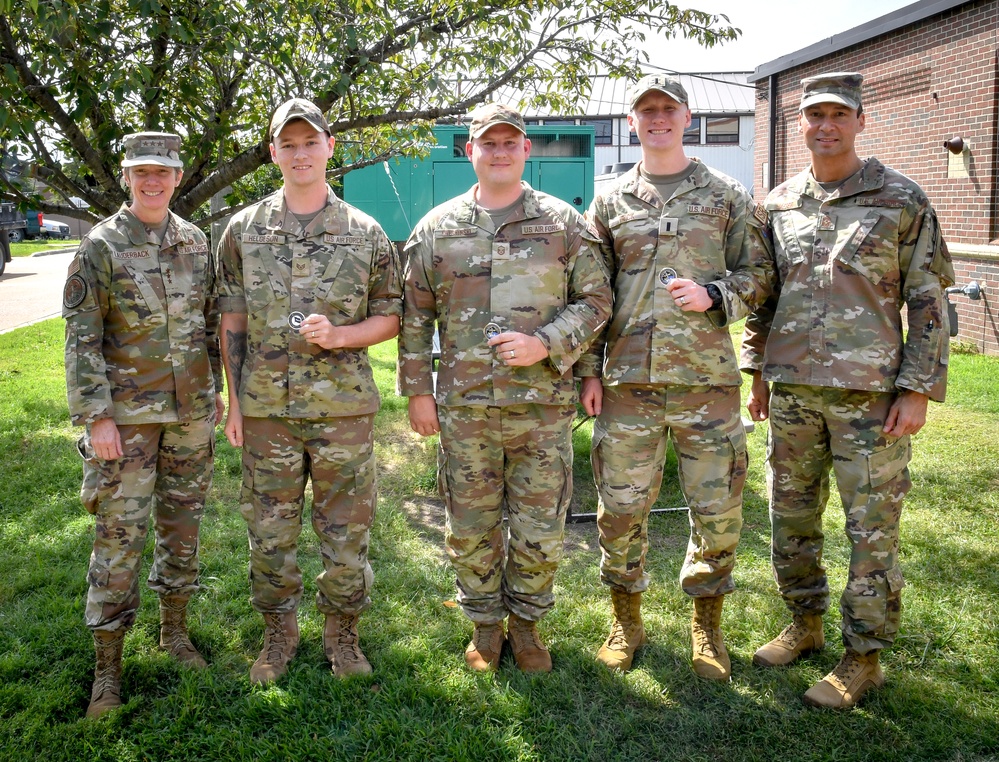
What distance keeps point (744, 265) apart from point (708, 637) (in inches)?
63.1

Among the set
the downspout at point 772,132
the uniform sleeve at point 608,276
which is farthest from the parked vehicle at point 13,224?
the uniform sleeve at point 608,276

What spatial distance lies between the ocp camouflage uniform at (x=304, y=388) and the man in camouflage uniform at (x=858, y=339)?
1.72 metres

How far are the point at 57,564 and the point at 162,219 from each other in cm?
235

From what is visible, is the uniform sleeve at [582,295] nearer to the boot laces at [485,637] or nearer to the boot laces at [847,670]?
the boot laces at [485,637]

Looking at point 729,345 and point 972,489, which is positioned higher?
point 729,345

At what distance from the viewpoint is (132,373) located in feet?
10.9

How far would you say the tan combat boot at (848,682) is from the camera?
327cm

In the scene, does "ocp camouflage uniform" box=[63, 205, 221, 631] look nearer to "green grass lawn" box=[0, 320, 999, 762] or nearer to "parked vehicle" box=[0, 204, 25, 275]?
"green grass lawn" box=[0, 320, 999, 762]

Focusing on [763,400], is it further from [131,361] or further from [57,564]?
[57,564]

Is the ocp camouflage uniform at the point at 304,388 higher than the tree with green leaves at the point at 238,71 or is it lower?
lower

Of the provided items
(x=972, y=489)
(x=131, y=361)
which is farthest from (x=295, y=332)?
(x=972, y=489)

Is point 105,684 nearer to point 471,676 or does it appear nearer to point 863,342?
point 471,676

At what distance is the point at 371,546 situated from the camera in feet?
16.3

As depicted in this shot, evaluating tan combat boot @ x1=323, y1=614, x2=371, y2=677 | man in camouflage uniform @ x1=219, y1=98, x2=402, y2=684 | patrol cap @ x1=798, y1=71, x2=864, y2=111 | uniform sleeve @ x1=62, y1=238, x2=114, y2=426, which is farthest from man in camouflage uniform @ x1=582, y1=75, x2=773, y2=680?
uniform sleeve @ x1=62, y1=238, x2=114, y2=426
